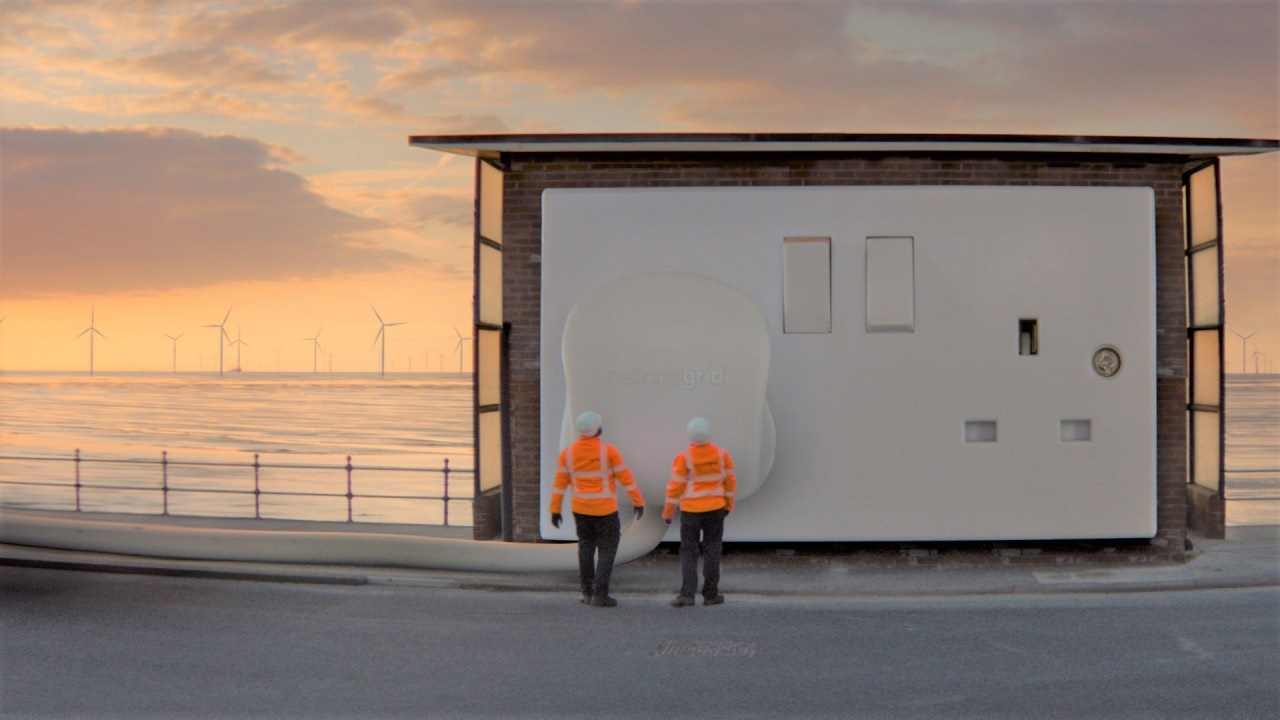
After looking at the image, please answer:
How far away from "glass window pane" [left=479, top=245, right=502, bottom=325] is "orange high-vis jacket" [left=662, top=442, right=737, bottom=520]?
12.2 ft

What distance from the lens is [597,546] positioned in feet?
36.6

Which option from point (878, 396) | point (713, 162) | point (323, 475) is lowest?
point (323, 475)

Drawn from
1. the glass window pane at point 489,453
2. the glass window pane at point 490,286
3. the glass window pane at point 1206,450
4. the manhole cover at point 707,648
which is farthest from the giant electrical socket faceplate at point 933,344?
the manhole cover at point 707,648

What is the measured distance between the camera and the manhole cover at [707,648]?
354 inches

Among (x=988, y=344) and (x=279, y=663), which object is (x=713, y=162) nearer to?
(x=988, y=344)

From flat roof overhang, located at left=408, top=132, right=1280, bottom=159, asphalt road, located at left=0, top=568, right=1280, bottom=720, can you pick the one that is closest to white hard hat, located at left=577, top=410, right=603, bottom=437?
asphalt road, located at left=0, top=568, right=1280, bottom=720

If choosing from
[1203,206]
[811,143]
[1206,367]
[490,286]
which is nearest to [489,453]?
[490,286]

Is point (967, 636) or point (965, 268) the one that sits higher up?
point (965, 268)

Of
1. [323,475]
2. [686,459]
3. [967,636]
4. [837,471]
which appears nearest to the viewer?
[967,636]

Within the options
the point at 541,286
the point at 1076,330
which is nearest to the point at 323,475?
the point at 541,286

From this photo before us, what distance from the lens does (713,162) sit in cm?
1316

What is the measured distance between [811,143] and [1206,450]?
7542 mm

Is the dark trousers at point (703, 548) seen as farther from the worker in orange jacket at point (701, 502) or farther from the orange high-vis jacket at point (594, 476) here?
the orange high-vis jacket at point (594, 476)

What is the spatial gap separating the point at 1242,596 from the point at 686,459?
5620mm
